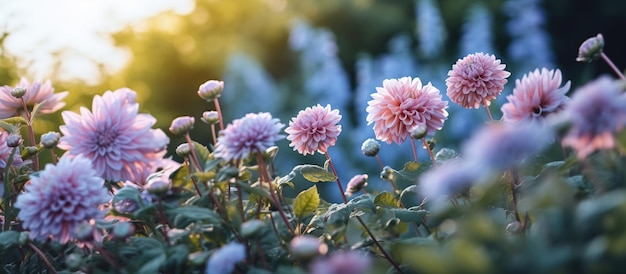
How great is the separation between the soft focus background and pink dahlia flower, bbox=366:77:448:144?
7.66 ft

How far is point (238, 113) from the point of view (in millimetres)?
7000

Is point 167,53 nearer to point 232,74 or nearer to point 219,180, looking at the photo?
point 232,74

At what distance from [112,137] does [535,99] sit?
0.68 m

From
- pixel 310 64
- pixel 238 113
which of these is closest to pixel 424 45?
pixel 310 64

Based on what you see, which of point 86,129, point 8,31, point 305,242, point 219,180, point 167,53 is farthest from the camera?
point 167,53

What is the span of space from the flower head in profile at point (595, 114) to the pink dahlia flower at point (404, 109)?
16.8 inches

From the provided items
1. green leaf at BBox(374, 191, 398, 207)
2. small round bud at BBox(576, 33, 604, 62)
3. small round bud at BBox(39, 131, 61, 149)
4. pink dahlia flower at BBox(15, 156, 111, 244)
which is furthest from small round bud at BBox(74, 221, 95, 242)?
small round bud at BBox(576, 33, 604, 62)

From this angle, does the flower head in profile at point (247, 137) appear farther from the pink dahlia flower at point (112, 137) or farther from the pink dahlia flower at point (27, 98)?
the pink dahlia flower at point (27, 98)

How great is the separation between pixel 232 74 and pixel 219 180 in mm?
6280

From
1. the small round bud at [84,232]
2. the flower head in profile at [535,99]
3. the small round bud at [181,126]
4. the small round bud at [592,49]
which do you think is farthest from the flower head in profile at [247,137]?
the small round bud at [592,49]

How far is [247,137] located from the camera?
1.08m

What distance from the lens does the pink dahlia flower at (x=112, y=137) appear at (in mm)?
1211

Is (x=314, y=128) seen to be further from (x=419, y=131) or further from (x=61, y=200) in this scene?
(x=61, y=200)

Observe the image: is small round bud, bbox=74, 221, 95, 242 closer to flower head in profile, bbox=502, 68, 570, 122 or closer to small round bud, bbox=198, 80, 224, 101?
small round bud, bbox=198, 80, 224, 101
